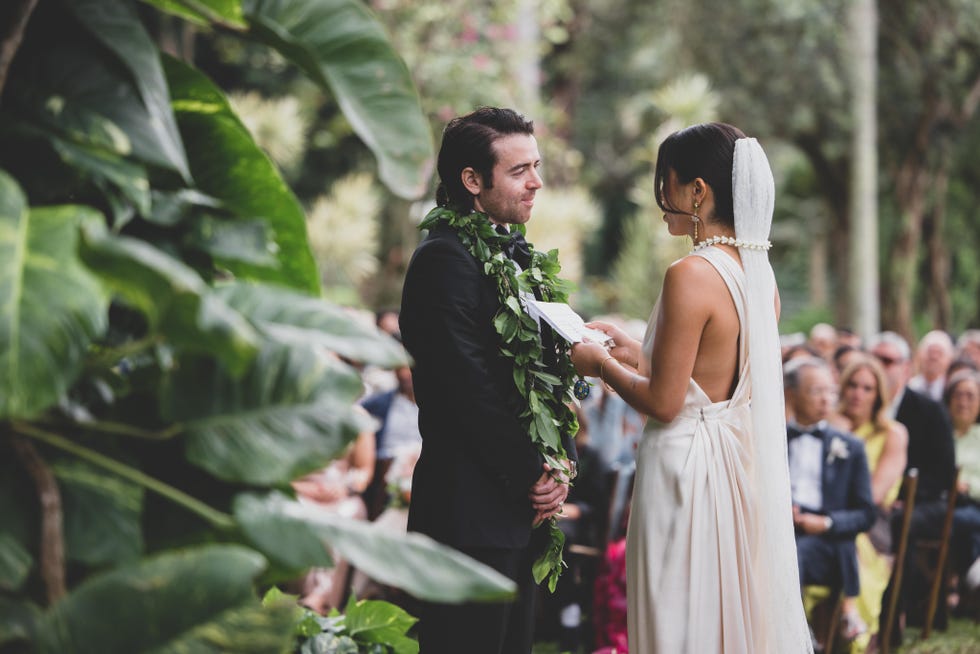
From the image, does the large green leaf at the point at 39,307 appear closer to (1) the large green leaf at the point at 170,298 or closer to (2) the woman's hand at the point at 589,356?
(1) the large green leaf at the point at 170,298

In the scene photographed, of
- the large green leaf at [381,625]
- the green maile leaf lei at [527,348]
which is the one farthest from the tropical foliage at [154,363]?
the green maile leaf lei at [527,348]

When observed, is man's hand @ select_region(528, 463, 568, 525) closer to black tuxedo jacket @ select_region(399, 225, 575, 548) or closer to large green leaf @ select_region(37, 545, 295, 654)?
black tuxedo jacket @ select_region(399, 225, 575, 548)

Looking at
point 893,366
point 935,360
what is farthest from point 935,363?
point 893,366

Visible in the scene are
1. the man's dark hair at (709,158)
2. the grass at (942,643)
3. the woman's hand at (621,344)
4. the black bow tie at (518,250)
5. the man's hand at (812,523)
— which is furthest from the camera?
the grass at (942,643)

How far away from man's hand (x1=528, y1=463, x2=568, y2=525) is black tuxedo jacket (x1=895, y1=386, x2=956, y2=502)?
4.62 m

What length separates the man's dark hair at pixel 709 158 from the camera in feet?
10.0

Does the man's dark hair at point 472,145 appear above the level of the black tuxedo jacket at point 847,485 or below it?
above

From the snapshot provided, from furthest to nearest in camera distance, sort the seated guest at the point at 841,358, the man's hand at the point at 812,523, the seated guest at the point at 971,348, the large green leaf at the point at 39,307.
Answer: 1. the seated guest at the point at 971,348
2. the seated guest at the point at 841,358
3. the man's hand at the point at 812,523
4. the large green leaf at the point at 39,307

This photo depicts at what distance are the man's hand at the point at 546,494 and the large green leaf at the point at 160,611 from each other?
1.84 m

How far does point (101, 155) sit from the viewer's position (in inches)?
54.1

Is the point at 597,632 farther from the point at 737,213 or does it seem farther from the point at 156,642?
the point at 156,642

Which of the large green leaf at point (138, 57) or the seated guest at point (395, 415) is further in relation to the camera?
the seated guest at point (395, 415)

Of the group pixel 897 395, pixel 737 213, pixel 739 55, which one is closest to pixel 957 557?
pixel 897 395

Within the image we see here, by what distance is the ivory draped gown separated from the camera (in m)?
3.10
